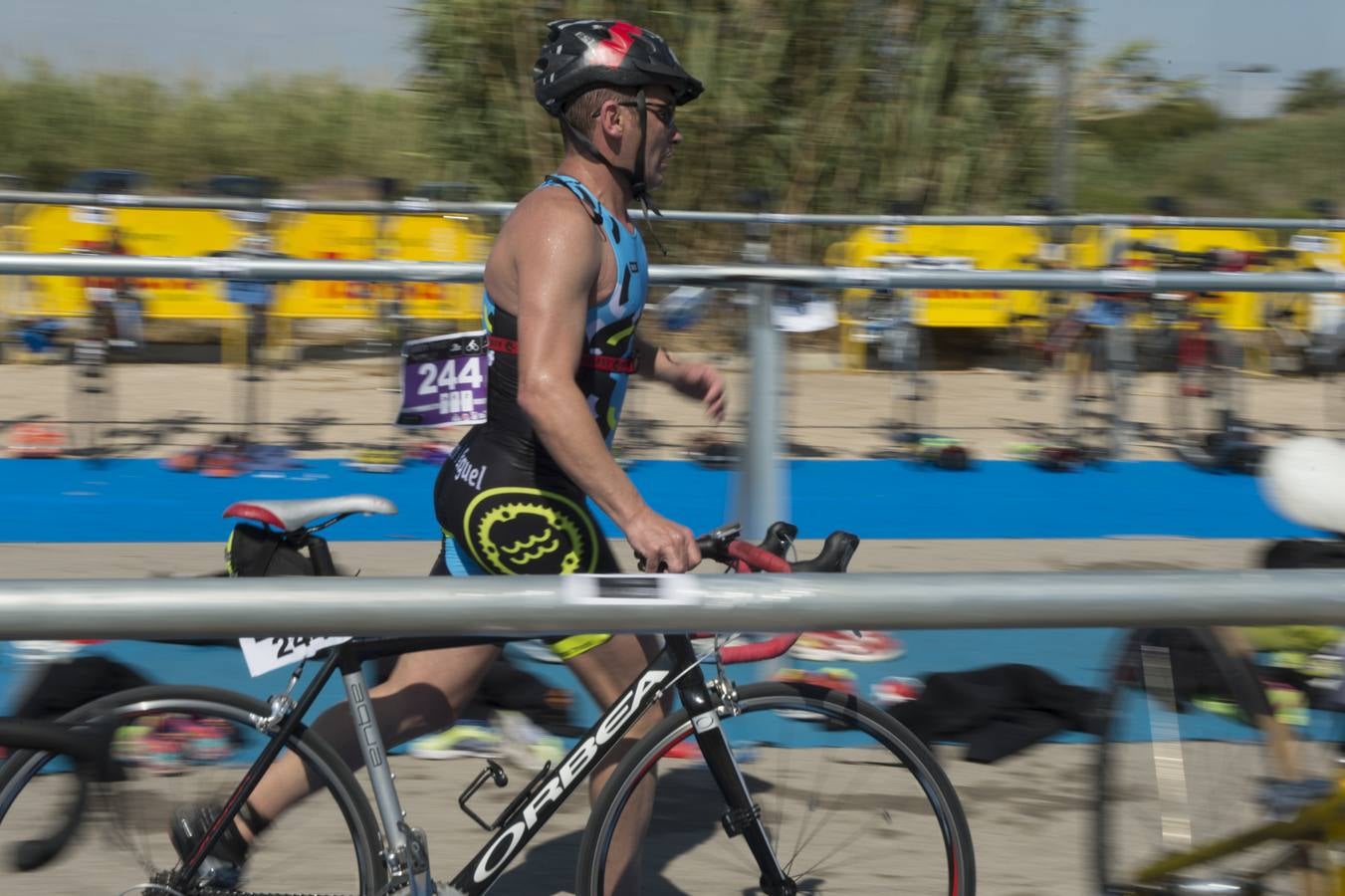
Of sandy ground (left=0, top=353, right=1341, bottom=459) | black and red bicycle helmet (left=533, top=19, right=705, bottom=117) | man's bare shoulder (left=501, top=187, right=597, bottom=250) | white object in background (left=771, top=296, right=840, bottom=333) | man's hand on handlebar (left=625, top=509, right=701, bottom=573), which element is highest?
black and red bicycle helmet (left=533, top=19, right=705, bottom=117)

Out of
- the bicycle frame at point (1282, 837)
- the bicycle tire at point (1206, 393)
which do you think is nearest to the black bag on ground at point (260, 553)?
the bicycle frame at point (1282, 837)

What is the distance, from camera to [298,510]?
2.96m

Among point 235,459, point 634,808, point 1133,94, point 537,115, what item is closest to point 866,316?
point 235,459

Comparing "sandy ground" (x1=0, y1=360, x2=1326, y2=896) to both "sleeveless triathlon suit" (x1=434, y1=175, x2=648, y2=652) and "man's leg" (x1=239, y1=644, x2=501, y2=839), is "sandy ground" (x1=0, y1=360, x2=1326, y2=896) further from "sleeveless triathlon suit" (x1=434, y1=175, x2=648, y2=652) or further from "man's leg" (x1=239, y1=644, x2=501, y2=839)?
"sleeveless triathlon suit" (x1=434, y1=175, x2=648, y2=652)

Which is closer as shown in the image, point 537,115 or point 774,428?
point 774,428

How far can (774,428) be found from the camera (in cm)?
471

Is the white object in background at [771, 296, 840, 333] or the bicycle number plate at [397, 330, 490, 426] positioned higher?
the white object in background at [771, 296, 840, 333]

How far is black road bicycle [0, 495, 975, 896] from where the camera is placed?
2.87 metres

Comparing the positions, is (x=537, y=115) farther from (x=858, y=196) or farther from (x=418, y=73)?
(x=858, y=196)

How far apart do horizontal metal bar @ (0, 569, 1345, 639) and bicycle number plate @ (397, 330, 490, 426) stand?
1389mm

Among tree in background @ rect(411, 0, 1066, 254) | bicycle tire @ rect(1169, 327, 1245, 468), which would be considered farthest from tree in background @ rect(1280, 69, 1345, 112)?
bicycle tire @ rect(1169, 327, 1245, 468)

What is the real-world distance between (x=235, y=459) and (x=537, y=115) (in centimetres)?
832

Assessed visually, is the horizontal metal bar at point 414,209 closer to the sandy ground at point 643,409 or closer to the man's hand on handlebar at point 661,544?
the sandy ground at point 643,409

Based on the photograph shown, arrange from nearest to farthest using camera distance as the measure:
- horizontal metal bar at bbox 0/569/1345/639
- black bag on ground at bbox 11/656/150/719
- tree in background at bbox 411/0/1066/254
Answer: horizontal metal bar at bbox 0/569/1345/639, black bag on ground at bbox 11/656/150/719, tree in background at bbox 411/0/1066/254
